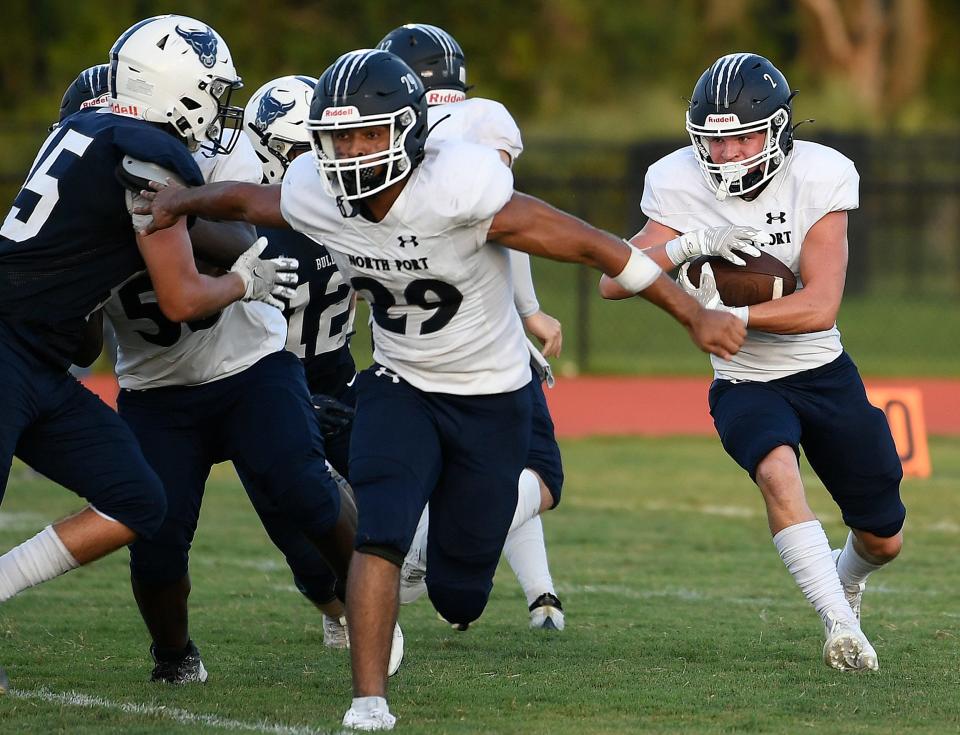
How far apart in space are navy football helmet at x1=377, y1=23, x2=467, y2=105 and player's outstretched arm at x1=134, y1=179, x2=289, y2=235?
160 cm

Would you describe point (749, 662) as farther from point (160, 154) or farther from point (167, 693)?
point (160, 154)

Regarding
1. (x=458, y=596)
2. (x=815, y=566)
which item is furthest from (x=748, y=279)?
(x=458, y=596)

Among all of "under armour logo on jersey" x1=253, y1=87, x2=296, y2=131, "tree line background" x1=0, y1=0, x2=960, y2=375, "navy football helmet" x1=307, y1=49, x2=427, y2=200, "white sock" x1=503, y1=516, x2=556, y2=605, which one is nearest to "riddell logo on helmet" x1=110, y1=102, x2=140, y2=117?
"navy football helmet" x1=307, y1=49, x2=427, y2=200

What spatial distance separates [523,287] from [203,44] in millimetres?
1450

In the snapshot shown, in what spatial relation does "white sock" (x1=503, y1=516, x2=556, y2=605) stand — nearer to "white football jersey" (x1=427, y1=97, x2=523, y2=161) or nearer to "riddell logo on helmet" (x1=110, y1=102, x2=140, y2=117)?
"white football jersey" (x1=427, y1=97, x2=523, y2=161)

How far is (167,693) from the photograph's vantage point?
183 inches

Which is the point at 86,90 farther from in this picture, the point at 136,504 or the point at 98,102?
the point at 136,504

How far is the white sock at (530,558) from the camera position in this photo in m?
5.70

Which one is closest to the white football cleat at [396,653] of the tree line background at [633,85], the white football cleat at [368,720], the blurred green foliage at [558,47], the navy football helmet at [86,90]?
the white football cleat at [368,720]

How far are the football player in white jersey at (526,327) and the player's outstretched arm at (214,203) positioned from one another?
99 cm

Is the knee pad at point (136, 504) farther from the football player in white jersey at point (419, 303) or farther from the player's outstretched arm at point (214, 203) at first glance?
the player's outstretched arm at point (214, 203)

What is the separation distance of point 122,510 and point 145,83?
124 cm

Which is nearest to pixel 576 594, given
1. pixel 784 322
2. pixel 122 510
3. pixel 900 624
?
pixel 900 624

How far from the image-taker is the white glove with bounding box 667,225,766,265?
4750 millimetres
